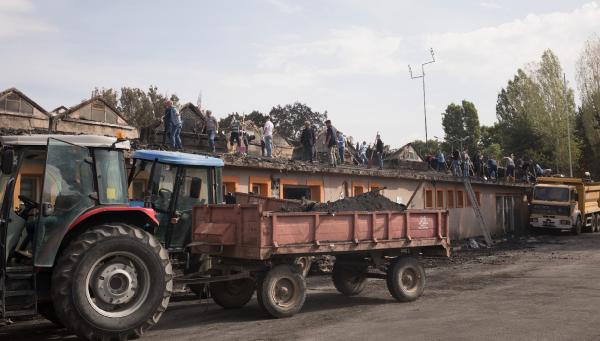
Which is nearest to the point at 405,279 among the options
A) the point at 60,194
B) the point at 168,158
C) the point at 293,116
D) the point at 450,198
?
the point at 168,158

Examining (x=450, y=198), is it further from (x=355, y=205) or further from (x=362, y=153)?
(x=355, y=205)

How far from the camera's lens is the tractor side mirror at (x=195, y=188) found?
9602 mm

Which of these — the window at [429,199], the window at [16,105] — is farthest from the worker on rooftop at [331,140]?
the window at [16,105]

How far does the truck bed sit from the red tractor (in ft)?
5.82

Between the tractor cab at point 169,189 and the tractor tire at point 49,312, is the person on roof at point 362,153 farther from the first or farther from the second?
the tractor tire at point 49,312

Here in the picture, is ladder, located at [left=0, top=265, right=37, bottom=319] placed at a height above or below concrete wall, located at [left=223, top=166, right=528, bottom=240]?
below

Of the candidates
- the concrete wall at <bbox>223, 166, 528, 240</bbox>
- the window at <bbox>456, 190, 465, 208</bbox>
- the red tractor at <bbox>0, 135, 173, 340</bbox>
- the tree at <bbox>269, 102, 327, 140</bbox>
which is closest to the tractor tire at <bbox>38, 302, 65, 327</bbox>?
the red tractor at <bbox>0, 135, 173, 340</bbox>

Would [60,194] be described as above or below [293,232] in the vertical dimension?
above

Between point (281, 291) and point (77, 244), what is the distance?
3.46 m

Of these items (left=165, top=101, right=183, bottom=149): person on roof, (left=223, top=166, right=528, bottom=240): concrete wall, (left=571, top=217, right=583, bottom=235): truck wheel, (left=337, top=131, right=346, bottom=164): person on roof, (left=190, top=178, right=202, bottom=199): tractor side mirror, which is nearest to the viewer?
(left=190, top=178, right=202, bottom=199): tractor side mirror

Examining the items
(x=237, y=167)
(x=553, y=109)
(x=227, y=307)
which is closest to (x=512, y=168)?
(x=553, y=109)

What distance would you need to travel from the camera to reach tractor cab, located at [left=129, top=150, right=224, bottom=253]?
361 inches

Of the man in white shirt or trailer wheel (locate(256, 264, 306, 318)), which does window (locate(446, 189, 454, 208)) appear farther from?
trailer wheel (locate(256, 264, 306, 318))

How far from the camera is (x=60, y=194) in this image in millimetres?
6746
